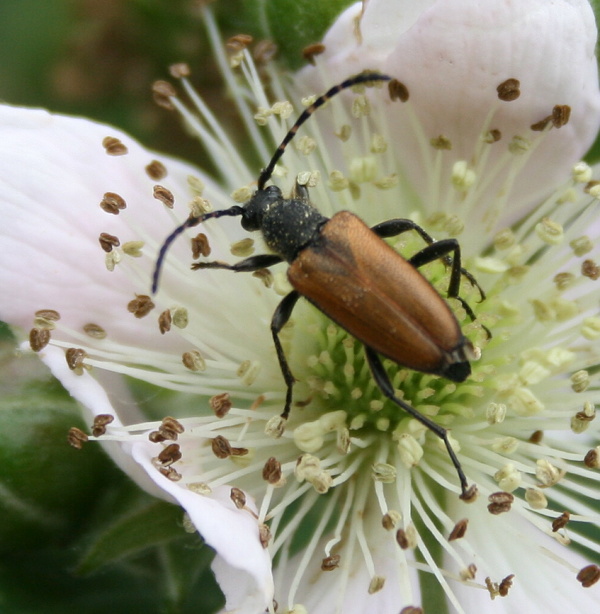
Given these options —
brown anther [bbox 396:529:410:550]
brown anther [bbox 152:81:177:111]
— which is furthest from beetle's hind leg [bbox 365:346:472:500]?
brown anther [bbox 152:81:177:111]

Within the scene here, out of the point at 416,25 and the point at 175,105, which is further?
the point at 175,105

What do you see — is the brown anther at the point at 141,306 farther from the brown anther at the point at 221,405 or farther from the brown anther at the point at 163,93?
the brown anther at the point at 163,93

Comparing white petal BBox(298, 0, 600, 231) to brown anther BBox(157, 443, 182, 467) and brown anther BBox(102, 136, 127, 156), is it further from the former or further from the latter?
brown anther BBox(157, 443, 182, 467)

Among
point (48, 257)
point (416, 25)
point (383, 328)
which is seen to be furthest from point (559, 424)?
point (48, 257)

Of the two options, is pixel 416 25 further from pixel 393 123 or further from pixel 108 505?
pixel 108 505

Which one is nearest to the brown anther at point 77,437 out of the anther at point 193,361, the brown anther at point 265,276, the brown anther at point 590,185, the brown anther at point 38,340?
the brown anther at point 38,340

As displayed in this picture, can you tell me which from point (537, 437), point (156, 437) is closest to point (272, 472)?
point (156, 437)

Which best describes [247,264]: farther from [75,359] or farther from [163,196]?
[75,359]
